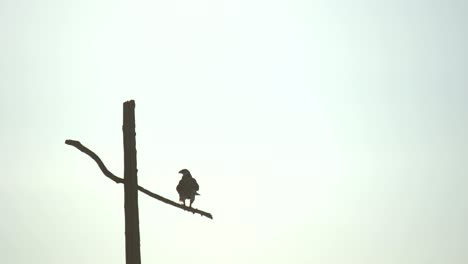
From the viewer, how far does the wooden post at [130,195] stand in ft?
23.1

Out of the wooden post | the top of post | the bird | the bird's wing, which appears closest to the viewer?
the wooden post

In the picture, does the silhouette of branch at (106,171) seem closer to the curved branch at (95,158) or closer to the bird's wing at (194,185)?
the curved branch at (95,158)

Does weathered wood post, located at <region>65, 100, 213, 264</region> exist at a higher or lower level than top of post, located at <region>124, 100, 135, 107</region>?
lower

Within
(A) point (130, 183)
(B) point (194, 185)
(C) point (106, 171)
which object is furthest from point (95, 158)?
(B) point (194, 185)

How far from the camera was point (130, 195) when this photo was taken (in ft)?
23.4

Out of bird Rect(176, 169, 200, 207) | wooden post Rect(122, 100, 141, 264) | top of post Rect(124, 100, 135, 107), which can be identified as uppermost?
bird Rect(176, 169, 200, 207)

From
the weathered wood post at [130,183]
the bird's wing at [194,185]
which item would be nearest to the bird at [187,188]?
the bird's wing at [194,185]

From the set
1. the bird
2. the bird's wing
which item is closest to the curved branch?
the bird

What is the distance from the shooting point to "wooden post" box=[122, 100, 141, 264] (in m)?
7.05

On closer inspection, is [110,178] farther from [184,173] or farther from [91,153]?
[184,173]

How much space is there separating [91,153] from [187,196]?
11.5m

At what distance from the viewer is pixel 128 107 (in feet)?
24.0

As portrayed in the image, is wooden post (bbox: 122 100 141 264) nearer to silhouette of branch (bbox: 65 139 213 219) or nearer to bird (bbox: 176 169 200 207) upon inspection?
silhouette of branch (bbox: 65 139 213 219)

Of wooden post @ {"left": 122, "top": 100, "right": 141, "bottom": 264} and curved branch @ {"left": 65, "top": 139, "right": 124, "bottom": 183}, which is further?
curved branch @ {"left": 65, "top": 139, "right": 124, "bottom": 183}
